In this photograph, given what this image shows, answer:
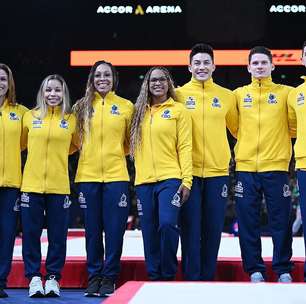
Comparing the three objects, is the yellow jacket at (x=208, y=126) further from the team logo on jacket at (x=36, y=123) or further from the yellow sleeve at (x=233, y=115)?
the team logo on jacket at (x=36, y=123)

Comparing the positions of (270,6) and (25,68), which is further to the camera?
(25,68)

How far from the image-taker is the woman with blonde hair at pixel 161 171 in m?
4.25

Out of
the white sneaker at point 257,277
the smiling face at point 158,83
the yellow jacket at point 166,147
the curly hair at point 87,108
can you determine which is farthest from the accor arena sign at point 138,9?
the white sneaker at point 257,277

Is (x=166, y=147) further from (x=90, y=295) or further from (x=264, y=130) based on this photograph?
(x=90, y=295)

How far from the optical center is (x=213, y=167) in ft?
14.6

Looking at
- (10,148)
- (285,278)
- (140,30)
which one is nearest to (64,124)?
(10,148)

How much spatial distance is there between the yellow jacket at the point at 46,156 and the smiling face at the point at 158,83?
66cm

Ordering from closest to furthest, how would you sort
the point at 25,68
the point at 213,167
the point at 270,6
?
the point at 213,167, the point at 270,6, the point at 25,68

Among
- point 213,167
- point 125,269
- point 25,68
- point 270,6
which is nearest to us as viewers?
point 213,167

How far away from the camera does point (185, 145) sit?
4320 millimetres

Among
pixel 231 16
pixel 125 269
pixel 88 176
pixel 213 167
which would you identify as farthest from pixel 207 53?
pixel 231 16

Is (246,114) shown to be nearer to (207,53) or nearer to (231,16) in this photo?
(207,53)

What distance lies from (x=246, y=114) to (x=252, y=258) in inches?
37.5

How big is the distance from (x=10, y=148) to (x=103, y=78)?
2.54ft
